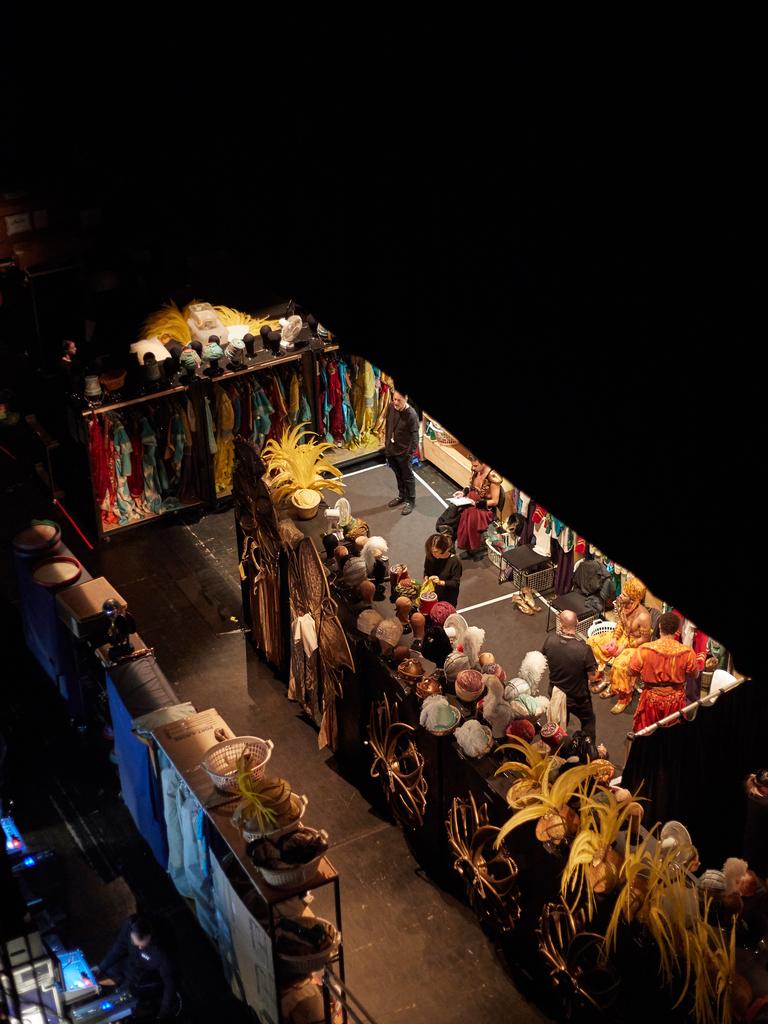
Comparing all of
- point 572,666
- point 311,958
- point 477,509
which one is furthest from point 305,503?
point 311,958

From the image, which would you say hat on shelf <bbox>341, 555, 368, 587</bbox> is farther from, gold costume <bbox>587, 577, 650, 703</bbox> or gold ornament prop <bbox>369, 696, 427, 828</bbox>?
gold costume <bbox>587, 577, 650, 703</bbox>

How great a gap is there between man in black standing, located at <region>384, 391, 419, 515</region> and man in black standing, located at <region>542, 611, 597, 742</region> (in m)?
3.58

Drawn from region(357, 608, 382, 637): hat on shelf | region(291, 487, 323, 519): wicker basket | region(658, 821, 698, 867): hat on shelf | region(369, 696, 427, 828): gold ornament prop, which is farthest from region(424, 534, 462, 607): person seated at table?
region(658, 821, 698, 867): hat on shelf

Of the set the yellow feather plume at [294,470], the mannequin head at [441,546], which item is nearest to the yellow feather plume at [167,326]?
the yellow feather plume at [294,470]

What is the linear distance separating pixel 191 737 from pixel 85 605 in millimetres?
1797

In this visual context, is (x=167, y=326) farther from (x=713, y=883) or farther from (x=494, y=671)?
(x=713, y=883)

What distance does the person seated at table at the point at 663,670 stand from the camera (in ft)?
31.4

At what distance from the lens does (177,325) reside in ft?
43.8

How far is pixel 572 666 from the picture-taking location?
9.51 m

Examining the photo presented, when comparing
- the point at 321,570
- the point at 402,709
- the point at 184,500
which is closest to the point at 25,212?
the point at 184,500

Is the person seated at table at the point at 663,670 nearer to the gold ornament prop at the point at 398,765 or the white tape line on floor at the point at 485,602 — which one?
the gold ornament prop at the point at 398,765

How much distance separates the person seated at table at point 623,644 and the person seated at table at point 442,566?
4.03 feet

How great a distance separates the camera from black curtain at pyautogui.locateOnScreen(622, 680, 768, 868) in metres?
8.65

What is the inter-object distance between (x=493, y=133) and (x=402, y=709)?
6.97 metres
